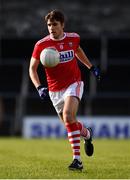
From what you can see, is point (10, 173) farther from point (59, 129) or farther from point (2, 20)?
point (2, 20)

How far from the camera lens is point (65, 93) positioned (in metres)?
9.82

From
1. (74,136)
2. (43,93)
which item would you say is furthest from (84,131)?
(43,93)

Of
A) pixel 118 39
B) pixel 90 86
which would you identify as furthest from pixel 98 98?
pixel 118 39

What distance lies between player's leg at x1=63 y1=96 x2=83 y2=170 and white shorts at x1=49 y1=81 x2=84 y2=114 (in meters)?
0.11

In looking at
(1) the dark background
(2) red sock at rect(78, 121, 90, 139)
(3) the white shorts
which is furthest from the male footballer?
(1) the dark background

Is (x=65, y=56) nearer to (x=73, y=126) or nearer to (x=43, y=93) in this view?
(x=43, y=93)

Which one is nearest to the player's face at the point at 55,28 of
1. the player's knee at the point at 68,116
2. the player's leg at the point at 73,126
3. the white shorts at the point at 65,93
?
the white shorts at the point at 65,93

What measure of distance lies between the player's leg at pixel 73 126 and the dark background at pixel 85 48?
15.6 metres

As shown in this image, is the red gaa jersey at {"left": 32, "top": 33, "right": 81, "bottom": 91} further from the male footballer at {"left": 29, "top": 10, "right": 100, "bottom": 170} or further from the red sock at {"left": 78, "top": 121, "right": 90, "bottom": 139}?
the red sock at {"left": 78, "top": 121, "right": 90, "bottom": 139}

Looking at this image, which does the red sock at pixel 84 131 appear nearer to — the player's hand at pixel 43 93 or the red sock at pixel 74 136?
the red sock at pixel 74 136

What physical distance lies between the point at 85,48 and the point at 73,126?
17849 millimetres

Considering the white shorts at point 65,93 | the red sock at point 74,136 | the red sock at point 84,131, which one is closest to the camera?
the red sock at point 74,136

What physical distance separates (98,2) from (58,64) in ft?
55.0

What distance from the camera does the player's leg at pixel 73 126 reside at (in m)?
9.40
